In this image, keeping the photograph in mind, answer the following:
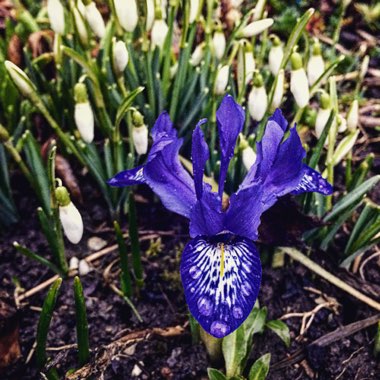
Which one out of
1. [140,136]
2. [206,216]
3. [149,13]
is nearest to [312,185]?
[206,216]

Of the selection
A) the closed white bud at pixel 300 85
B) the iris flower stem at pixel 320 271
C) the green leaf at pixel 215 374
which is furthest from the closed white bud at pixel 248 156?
the green leaf at pixel 215 374

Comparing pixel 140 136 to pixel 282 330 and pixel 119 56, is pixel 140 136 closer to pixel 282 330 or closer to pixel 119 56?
pixel 119 56

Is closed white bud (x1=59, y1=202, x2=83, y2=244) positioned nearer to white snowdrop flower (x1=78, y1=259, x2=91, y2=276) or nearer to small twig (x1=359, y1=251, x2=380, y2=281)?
white snowdrop flower (x1=78, y1=259, x2=91, y2=276)

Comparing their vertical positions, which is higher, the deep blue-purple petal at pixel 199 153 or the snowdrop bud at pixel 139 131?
the deep blue-purple petal at pixel 199 153

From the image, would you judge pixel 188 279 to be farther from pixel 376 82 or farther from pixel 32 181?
pixel 376 82

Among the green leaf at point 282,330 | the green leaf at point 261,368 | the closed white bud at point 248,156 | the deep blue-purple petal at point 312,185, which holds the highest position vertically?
the deep blue-purple petal at point 312,185

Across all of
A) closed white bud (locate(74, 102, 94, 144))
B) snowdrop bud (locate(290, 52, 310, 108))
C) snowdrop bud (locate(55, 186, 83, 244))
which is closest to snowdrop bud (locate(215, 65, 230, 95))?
snowdrop bud (locate(290, 52, 310, 108))

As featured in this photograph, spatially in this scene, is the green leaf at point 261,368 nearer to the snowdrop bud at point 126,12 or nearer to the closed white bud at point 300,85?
the closed white bud at point 300,85
